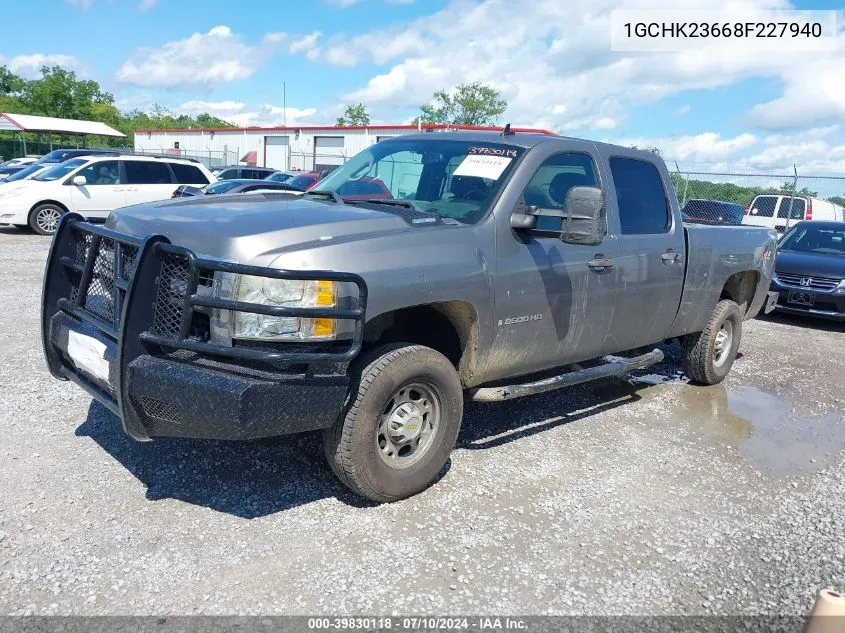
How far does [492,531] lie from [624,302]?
6.57 ft

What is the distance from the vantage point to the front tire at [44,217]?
1383 centimetres

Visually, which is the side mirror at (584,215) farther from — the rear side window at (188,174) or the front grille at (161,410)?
the rear side window at (188,174)

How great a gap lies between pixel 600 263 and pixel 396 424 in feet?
5.86

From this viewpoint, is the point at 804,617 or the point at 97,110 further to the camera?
the point at 97,110

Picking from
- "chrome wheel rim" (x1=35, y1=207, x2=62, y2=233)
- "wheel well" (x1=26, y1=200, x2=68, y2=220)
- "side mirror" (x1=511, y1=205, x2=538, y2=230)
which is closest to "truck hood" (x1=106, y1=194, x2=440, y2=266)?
"side mirror" (x1=511, y1=205, x2=538, y2=230)

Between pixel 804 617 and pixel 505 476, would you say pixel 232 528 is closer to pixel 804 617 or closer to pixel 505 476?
pixel 505 476

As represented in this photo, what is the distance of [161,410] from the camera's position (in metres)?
3.17

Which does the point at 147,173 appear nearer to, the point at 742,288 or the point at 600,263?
the point at 742,288

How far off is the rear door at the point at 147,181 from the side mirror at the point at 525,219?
11740 mm

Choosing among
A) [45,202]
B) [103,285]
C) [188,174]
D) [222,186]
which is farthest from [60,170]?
[103,285]

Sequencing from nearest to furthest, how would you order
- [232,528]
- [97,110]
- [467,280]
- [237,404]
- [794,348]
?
[237,404] < [232,528] < [467,280] < [794,348] < [97,110]

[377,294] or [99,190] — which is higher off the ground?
[377,294]

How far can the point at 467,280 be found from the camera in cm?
373

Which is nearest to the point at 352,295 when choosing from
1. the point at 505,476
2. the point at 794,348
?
the point at 505,476
